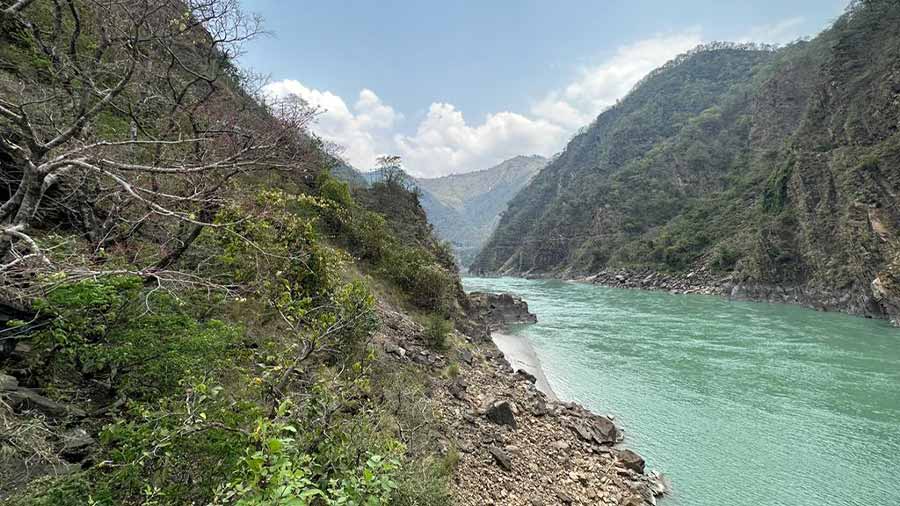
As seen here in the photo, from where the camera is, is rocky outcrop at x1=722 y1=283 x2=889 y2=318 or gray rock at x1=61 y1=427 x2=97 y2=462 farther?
rocky outcrop at x1=722 y1=283 x2=889 y2=318

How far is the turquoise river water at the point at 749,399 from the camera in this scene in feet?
29.0

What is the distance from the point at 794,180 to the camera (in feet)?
155

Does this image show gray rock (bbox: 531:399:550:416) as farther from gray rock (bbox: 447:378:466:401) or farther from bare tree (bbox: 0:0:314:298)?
bare tree (bbox: 0:0:314:298)

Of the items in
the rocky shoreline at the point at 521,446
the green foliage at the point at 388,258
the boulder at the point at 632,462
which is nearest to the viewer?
the rocky shoreline at the point at 521,446

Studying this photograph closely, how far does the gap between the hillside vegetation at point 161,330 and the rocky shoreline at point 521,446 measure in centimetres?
86

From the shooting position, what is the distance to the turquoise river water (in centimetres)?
885

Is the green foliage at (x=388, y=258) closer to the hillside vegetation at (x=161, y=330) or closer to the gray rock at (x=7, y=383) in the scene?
the hillside vegetation at (x=161, y=330)

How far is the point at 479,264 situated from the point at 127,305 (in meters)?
124

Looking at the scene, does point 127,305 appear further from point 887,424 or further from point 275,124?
point 887,424

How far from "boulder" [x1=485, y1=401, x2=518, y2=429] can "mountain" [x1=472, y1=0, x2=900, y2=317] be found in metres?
34.4

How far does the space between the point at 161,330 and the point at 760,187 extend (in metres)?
78.8

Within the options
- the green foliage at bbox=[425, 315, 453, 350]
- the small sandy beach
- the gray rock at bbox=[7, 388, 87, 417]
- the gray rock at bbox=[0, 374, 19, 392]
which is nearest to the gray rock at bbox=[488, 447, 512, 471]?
the green foliage at bbox=[425, 315, 453, 350]

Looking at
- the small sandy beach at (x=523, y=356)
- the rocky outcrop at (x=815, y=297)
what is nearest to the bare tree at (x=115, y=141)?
the small sandy beach at (x=523, y=356)

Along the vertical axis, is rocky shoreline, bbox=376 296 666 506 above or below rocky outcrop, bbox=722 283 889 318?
below
